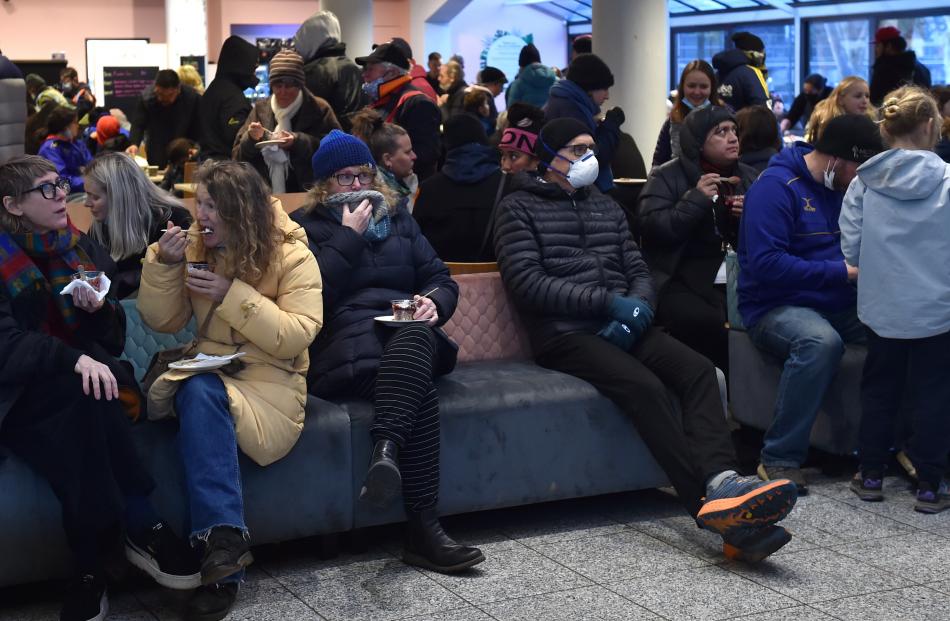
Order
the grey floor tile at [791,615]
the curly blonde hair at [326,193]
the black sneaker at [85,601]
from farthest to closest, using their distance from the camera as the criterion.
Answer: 1. the curly blonde hair at [326,193]
2. the grey floor tile at [791,615]
3. the black sneaker at [85,601]

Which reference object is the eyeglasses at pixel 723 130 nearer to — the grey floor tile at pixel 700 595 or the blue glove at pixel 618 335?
the blue glove at pixel 618 335

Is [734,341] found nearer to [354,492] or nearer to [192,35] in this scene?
[354,492]

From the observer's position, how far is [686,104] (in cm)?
739

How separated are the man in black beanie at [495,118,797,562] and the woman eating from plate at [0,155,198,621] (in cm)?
158

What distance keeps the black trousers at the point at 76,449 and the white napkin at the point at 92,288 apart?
24 centimetres

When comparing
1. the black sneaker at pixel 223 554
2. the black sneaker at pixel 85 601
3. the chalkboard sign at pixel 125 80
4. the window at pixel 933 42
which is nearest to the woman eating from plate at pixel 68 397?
the black sneaker at pixel 85 601

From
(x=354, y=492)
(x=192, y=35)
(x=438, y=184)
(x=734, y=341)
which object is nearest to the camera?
(x=354, y=492)

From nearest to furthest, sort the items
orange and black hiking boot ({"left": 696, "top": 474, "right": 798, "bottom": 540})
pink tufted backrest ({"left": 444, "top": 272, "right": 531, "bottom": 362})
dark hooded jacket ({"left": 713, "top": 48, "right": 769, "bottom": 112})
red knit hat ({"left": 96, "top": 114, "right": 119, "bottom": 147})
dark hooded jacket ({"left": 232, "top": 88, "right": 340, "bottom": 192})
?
orange and black hiking boot ({"left": 696, "top": 474, "right": 798, "bottom": 540}), pink tufted backrest ({"left": 444, "top": 272, "right": 531, "bottom": 362}), dark hooded jacket ({"left": 232, "top": 88, "right": 340, "bottom": 192}), dark hooded jacket ({"left": 713, "top": 48, "right": 769, "bottom": 112}), red knit hat ({"left": 96, "top": 114, "right": 119, "bottom": 147})

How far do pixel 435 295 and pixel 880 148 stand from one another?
1.83 meters

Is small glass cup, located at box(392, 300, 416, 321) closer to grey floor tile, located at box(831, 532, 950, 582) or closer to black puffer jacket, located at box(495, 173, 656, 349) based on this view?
black puffer jacket, located at box(495, 173, 656, 349)

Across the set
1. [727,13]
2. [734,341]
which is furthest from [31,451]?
[727,13]

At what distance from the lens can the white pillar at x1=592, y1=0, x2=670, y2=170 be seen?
10188 millimetres

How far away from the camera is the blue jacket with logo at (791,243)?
4.74 m

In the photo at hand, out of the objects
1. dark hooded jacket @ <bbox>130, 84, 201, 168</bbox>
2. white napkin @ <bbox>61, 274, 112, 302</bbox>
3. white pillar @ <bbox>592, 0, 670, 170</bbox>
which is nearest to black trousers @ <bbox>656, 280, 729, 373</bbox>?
white napkin @ <bbox>61, 274, 112, 302</bbox>
